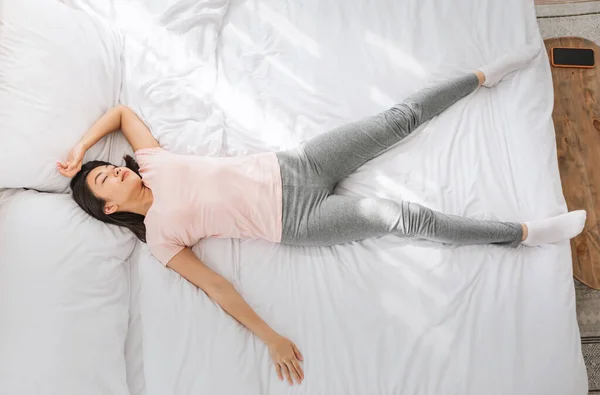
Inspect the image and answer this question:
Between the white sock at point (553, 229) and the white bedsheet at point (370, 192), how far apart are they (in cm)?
4

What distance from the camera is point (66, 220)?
1.42 metres

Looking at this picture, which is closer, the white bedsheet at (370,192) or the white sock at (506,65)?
the white bedsheet at (370,192)

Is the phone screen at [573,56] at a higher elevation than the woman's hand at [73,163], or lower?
lower

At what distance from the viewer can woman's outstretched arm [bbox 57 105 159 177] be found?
1.50 metres

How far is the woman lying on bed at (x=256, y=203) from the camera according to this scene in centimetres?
146

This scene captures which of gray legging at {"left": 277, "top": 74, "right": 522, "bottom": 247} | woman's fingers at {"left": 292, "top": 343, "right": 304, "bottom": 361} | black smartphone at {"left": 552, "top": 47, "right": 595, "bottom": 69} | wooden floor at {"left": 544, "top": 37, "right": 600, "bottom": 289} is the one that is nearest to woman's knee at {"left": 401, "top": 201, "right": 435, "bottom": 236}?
gray legging at {"left": 277, "top": 74, "right": 522, "bottom": 247}

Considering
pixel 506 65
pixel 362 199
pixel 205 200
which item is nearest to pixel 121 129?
pixel 205 200

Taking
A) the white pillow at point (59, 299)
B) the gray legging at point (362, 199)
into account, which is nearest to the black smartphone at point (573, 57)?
the gray legging at point (362, 199)

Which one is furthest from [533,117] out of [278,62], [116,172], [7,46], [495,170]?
[7,46]

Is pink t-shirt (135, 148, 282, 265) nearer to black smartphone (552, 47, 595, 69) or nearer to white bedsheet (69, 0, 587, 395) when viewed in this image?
white bedsheet (69, 0, 587, 395)

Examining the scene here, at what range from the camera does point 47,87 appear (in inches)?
57.7

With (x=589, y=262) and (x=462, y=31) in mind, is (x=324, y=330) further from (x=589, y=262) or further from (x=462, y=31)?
(x=462, y=31)

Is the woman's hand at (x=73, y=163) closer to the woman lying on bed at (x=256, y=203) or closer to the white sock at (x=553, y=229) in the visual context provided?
the woman lying on bed at (x=256, y=203)

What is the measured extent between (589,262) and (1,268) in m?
1.81
